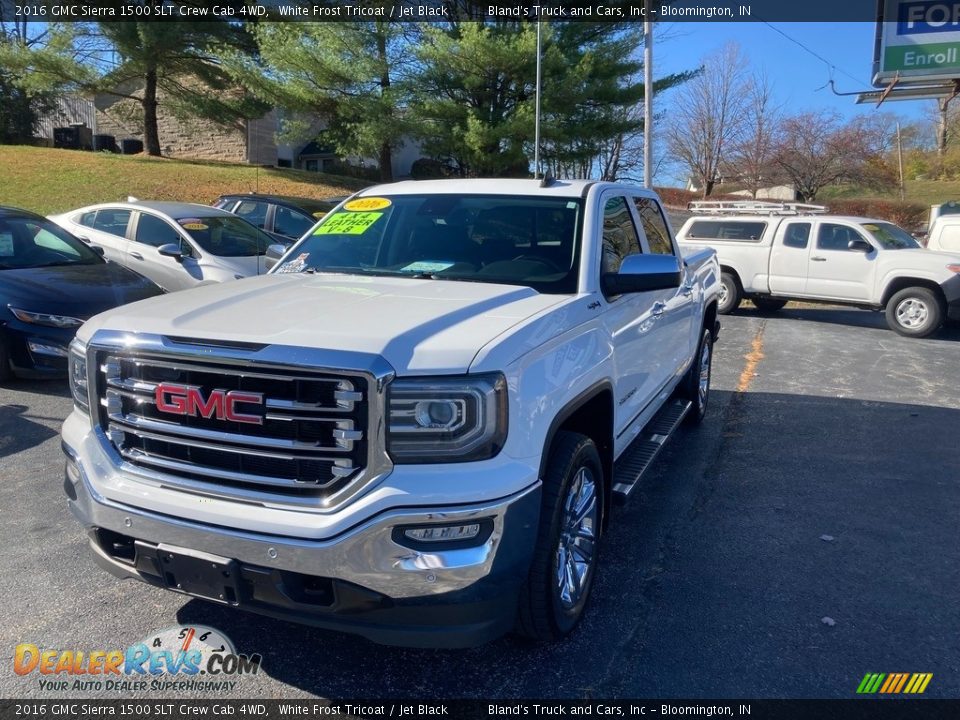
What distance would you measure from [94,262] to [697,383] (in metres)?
6.10

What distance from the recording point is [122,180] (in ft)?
81.8

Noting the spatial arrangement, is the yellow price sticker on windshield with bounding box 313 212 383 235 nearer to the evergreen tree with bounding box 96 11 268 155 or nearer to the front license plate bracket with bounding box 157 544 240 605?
the front license plate bracket with bounding box 157 544 240 605

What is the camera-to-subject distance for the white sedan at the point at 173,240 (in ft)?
31.0

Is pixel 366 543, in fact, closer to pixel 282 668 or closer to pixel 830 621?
pixel 282 668

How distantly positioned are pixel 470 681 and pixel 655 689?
704 millimetres

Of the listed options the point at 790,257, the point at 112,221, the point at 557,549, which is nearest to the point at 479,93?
the point at 790,257

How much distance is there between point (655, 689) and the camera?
2.95 meters

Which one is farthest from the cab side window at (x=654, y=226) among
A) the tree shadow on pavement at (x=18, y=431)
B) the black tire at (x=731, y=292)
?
the black tire at (x=731, y=292)

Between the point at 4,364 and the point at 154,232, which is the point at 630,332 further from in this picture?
the point at 154,232

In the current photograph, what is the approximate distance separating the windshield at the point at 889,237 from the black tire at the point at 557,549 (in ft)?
37.9

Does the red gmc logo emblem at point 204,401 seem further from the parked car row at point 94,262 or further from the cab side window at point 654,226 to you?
the cab side window at point 654,226

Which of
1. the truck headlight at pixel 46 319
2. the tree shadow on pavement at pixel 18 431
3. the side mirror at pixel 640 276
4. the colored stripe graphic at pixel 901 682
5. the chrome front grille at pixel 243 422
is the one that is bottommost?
the colored stripe graphic at pixel 901 682

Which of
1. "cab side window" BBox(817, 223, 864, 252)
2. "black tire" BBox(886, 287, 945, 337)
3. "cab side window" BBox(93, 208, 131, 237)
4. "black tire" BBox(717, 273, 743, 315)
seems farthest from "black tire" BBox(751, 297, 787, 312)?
"cab side window" BBox(93, 208, 131, 237)

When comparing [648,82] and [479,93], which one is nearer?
[648,82]
